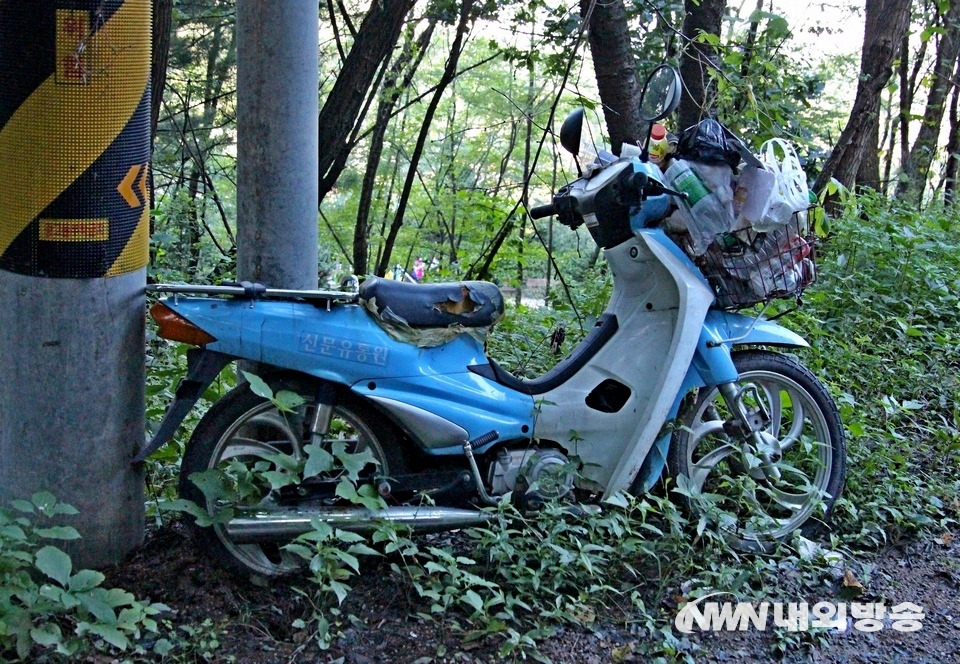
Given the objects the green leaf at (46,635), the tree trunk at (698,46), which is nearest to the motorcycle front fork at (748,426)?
the green leaf at (46,635)

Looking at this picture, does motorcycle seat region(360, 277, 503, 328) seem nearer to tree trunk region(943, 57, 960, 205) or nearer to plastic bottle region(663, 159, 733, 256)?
plastic bottle region(663, 159, 733, 256)

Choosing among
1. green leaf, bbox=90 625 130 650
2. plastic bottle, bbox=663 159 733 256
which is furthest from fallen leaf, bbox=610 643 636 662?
plastic bottle, bbox=663 159 733 256

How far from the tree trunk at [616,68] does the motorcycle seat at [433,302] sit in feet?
9.58

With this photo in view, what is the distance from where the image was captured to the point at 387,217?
1398 cm

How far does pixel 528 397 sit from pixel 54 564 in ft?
6.00

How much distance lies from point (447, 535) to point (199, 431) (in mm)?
1081

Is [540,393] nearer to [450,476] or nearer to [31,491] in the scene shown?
[450,476]

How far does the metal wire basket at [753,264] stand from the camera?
12.6 feet

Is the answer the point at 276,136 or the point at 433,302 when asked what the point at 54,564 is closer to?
the point at 433,302

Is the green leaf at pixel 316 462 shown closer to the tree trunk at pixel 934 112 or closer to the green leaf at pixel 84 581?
the green leaf at pixel 84 581

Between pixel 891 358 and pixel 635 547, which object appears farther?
pixel 891 358

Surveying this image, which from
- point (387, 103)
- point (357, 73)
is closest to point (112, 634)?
point (357, 73)

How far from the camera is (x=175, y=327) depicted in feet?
10.3

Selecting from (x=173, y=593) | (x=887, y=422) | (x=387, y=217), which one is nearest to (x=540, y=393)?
(x=173, y=593)
